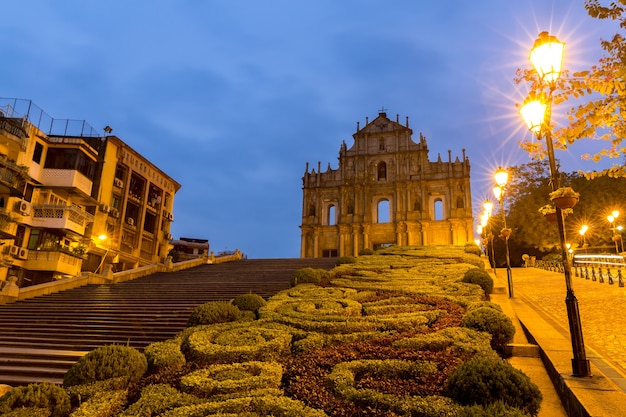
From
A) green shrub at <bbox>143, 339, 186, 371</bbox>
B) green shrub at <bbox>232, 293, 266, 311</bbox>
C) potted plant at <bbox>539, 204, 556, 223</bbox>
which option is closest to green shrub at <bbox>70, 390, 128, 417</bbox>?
green shrub at <bbox>143, 339, 186, 371</bbox>

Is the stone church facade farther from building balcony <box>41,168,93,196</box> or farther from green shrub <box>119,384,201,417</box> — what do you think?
green shrub <box>119,384,201,417</box>

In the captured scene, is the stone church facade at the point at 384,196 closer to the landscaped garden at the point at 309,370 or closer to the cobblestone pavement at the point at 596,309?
the cobblestone pavement at the point at 596,309

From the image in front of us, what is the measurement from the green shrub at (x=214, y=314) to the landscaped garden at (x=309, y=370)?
3cm

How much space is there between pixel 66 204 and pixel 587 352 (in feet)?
116

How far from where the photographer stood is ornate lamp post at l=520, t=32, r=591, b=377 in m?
6.69

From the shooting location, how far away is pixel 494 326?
28.6 ft

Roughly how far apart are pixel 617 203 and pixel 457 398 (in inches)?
1550

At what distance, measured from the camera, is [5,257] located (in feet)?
90.4

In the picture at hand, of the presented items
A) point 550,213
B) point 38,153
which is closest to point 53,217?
point 38,153

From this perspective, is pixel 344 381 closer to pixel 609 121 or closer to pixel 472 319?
pixel 472 319

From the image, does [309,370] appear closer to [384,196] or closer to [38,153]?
[38,153]

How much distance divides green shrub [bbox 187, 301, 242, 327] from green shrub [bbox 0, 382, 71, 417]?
4.54 m

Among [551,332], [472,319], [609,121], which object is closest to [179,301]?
[472,319]

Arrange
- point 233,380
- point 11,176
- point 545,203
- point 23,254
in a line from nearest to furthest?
point 233,380 < point 11,176 < point 23,254 < point 545,203
